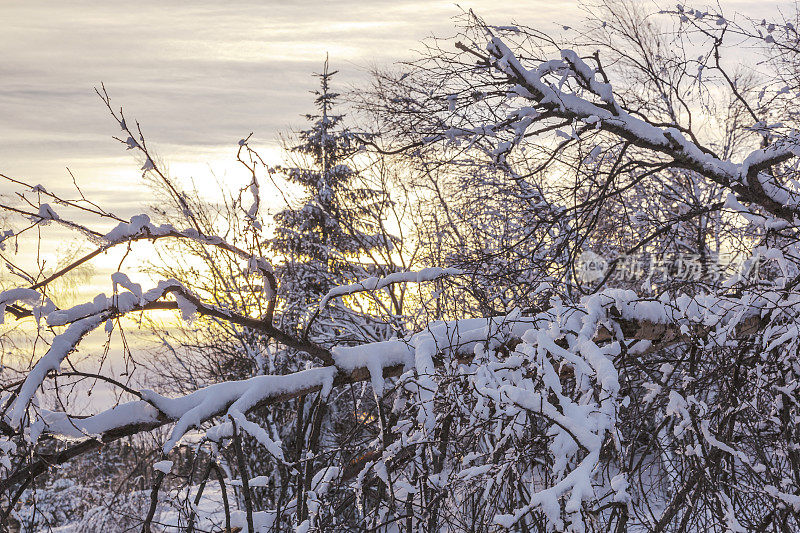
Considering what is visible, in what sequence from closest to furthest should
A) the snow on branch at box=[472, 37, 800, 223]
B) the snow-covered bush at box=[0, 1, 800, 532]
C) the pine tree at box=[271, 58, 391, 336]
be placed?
1. the snow-covered bush at box=[0, 1, 800, 532]
2. the snow on branch at box=[472, 37, 800, 223]
3. the pine tree at box=[271, 58, 391, 336]

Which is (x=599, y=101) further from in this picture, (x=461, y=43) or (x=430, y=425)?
(x=430, y=425)

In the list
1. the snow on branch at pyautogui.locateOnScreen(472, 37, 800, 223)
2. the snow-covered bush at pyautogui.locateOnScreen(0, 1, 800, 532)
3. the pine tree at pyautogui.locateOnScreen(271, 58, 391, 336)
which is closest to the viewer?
the snow-covered bush at pyautogui.locateOnScreen(0, 1, 800, 532)

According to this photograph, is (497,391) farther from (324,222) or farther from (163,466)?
(324,222)

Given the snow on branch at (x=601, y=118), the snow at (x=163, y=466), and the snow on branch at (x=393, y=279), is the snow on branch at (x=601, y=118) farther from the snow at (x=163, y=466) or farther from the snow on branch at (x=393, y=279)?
the snow at (x=163, y=466)

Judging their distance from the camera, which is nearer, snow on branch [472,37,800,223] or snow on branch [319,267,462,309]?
snow on branch [319,267,462,309]

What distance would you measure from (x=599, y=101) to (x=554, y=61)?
70 centimetres

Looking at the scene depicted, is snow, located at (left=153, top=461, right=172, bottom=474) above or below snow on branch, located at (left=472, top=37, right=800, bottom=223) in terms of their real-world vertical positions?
below

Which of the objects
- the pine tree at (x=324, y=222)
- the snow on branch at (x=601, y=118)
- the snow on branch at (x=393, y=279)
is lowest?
the pine tree at (x=324, y=222)

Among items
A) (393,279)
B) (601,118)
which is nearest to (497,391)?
(393,279)

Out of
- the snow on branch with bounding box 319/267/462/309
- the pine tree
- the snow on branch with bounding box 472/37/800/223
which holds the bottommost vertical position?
the pine tree

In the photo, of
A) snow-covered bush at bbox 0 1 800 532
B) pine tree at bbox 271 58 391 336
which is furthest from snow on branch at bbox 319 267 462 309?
pine tree at bbox 271 58 391 336

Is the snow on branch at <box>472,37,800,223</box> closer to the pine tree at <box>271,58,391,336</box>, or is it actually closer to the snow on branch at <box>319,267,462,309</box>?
the snow on branch at <box>319,267,462,309</box>

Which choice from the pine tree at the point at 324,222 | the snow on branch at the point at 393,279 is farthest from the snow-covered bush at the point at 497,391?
the pine tree at the point at 324,222

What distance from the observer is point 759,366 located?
4.04m
